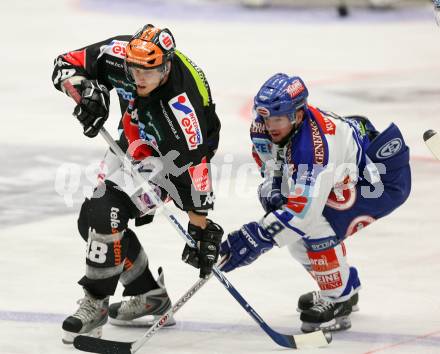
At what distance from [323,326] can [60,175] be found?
Result: 148 inches

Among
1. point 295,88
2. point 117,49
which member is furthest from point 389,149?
point 117,49

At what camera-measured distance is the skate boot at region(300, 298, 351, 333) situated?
19.5ft

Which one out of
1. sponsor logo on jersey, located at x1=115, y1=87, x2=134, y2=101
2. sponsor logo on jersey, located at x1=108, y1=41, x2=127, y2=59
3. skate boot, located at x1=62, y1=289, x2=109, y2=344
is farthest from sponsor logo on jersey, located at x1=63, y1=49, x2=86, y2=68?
skate boot, located at x1=62, y1=289, x2=109, y2=344

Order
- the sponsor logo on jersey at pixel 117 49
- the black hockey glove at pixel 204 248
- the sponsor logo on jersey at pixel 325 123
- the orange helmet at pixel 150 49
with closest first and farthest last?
the orange helmet at pixel 150 49 < the black hockey glove at pixel 204 248 < the sponsor logo on jersey at pixel 325 123 < the sponsor logo on jersey at pixel 117 49

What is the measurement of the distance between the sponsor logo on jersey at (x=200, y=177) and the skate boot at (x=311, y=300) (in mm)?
1042

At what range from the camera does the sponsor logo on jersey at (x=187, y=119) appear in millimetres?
5453

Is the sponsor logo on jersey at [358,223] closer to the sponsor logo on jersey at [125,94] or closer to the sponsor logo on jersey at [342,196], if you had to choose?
the sponsor logo on jersey at [342,196]

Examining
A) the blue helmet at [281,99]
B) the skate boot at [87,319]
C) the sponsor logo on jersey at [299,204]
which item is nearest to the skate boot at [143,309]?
the skate boot at [87,319]

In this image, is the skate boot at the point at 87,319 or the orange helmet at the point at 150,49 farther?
the skate boot at the point at 87,319

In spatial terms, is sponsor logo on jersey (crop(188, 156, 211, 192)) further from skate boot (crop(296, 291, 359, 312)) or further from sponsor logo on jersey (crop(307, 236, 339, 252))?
skate boot (crop(296, 291, 359, 312))

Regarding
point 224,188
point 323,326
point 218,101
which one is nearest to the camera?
point 323,326

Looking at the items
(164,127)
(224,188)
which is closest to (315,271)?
(164,127)

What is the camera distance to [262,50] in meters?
14.7

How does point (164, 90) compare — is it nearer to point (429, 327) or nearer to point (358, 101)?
point (429, 327)
